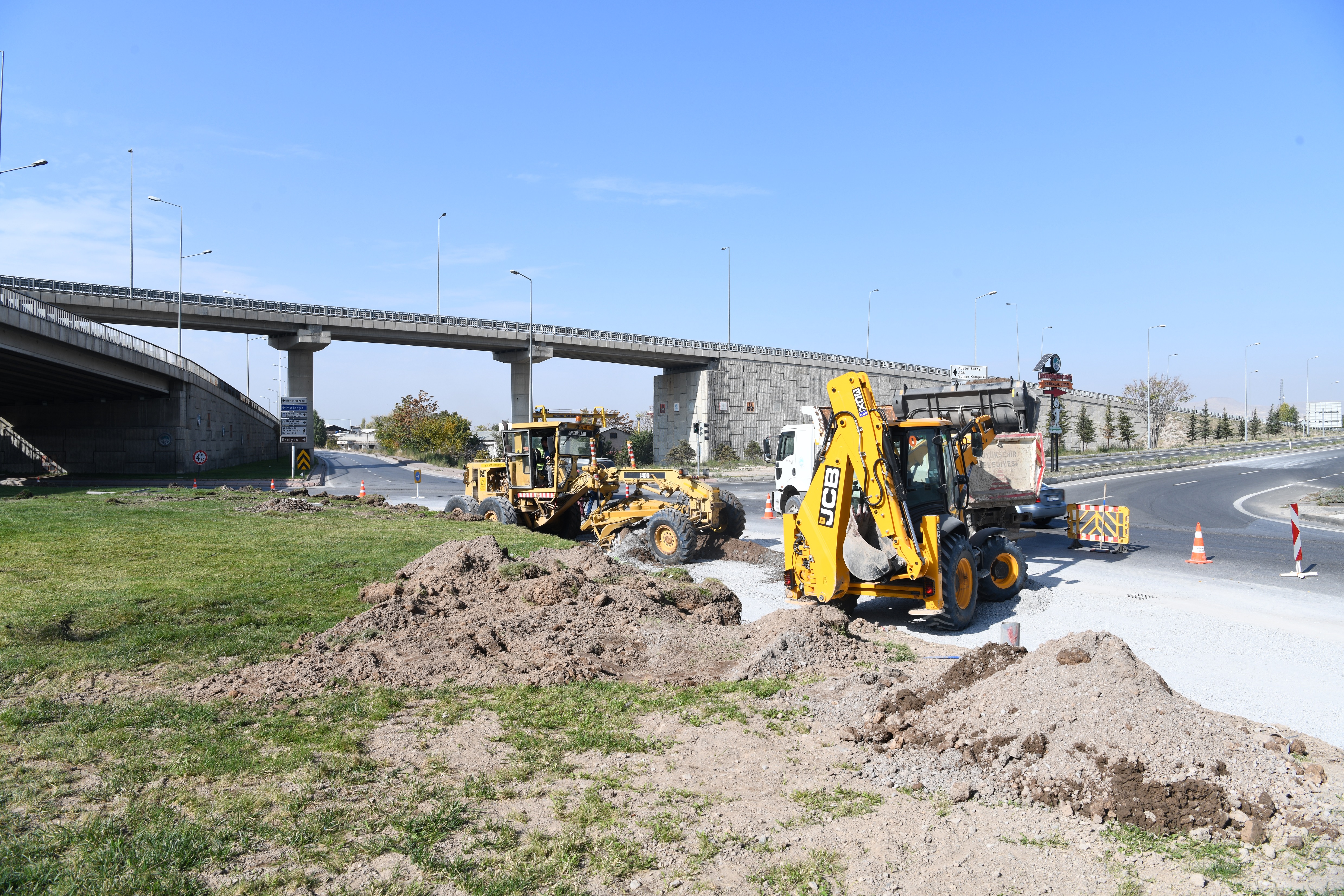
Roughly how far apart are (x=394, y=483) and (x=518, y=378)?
19689 mm

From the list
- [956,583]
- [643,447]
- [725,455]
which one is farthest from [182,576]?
[643,447]

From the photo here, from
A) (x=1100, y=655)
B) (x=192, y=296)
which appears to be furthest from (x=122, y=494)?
(x=1100, y=655)

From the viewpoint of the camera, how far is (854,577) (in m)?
9.27

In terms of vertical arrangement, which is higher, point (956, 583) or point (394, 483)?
point (956, 583)

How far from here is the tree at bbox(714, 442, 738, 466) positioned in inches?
2368

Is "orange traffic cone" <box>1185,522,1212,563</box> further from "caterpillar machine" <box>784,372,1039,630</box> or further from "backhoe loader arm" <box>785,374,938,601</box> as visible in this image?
Answer: "backhoe loader arm" <box>785,374,938,601</box>

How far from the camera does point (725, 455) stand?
60.8m

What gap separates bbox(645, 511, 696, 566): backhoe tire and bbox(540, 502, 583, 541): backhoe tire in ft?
11.3

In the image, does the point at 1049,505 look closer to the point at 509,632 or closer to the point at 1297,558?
the point at 1297,558

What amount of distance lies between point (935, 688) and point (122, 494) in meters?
29.8

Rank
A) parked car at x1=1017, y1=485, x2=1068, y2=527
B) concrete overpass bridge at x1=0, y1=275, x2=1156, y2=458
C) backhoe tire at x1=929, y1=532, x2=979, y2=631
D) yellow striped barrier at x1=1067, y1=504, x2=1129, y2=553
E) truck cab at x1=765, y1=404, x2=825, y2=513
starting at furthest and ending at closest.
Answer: concrete overpass bridge at x1=0, y1=275, x2=1156, y2=458, truck cab at x1=765, y1=404, x2=825, y2=513, parked car at x1=1017, y1=485, x2=1068, y2=527, yellow striped barrier at x1=1067, y1=504, x2=1129, y2=553, backhoe tire at x1=929, y1=532, x2=979, y2=631

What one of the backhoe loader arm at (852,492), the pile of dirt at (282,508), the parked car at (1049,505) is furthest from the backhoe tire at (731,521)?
the pile of dirt at (282,508)

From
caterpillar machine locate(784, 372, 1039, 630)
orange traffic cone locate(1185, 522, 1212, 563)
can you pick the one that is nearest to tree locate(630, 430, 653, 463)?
orange traffic cone locate(1185, 522, 1212, 563)

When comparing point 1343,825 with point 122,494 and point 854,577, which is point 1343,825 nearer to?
point 854,577
